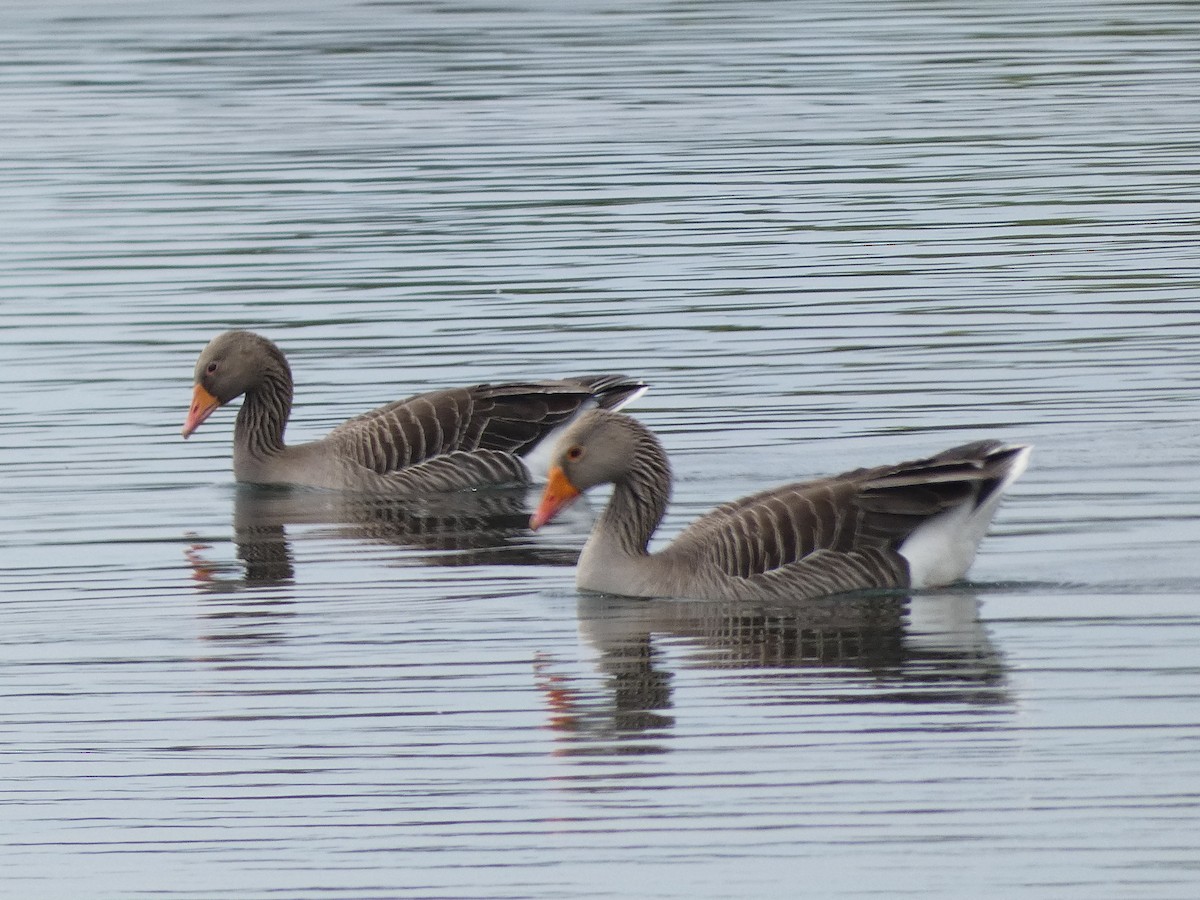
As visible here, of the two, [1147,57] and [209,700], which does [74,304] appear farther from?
[1147,57]

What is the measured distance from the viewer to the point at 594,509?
16.9 meters

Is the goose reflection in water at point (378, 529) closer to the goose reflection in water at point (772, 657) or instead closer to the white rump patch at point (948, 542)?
the goose reflection in water at point (772, 657)

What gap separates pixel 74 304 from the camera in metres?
25.6

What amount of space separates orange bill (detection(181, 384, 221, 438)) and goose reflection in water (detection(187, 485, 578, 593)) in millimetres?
600

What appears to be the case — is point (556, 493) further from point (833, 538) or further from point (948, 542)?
point (948, 542)

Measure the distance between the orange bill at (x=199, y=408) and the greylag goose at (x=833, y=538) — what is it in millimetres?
5570

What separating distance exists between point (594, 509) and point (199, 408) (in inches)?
135

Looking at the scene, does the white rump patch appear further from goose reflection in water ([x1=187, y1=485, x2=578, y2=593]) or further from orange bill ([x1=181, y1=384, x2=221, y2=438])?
orange bill ([x1=181, y1=384, x2=221, y2=438])

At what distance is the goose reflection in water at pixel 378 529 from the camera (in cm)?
1512

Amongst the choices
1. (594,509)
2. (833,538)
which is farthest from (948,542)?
(594,509)

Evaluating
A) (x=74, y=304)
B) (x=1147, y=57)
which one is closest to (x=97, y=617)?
(x=74, y=304)

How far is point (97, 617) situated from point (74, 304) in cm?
1228

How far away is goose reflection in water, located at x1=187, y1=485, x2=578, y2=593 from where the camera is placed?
15125mm

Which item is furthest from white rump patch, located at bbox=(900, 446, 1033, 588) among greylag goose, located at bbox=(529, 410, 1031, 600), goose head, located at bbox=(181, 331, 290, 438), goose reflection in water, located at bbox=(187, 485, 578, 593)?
goose head, located at bbox=(181, 331, 290, 438)
